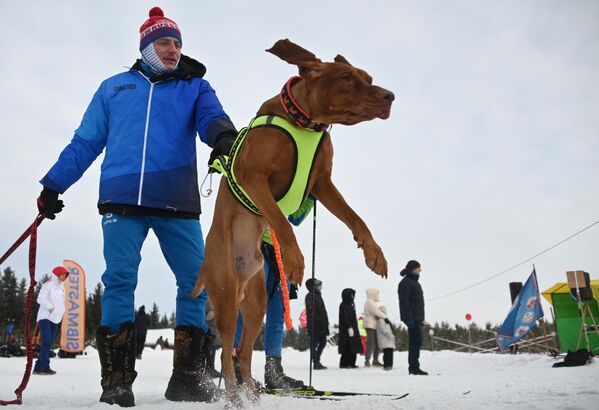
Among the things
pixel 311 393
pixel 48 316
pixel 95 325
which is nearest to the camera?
pixel 311 393

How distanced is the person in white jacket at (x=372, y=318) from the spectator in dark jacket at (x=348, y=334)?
0.31 metres

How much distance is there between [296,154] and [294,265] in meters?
0.66

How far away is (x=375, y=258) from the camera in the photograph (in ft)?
7.90

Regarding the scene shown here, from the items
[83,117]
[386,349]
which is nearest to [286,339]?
[386,349]

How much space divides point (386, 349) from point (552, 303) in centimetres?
378

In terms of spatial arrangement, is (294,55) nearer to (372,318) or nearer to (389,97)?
(389,97)

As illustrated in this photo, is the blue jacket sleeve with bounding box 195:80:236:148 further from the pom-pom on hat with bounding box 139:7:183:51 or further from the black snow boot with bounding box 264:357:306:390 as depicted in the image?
the black snow boot with bounding box 264:357:306:390

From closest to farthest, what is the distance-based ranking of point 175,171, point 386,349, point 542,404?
point 542,404
point 175,171
point 386,349

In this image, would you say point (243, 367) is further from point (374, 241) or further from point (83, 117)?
point (83, 117)

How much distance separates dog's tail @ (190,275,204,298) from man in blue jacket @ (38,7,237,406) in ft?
0.35

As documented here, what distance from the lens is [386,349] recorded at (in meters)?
10.8

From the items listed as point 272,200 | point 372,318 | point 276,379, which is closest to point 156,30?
point 272,200

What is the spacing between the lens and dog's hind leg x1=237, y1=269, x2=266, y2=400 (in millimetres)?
2941

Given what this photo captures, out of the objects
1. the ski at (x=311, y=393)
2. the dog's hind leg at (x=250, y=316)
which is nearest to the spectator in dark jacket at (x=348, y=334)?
the ski at (x=311, y=393)
